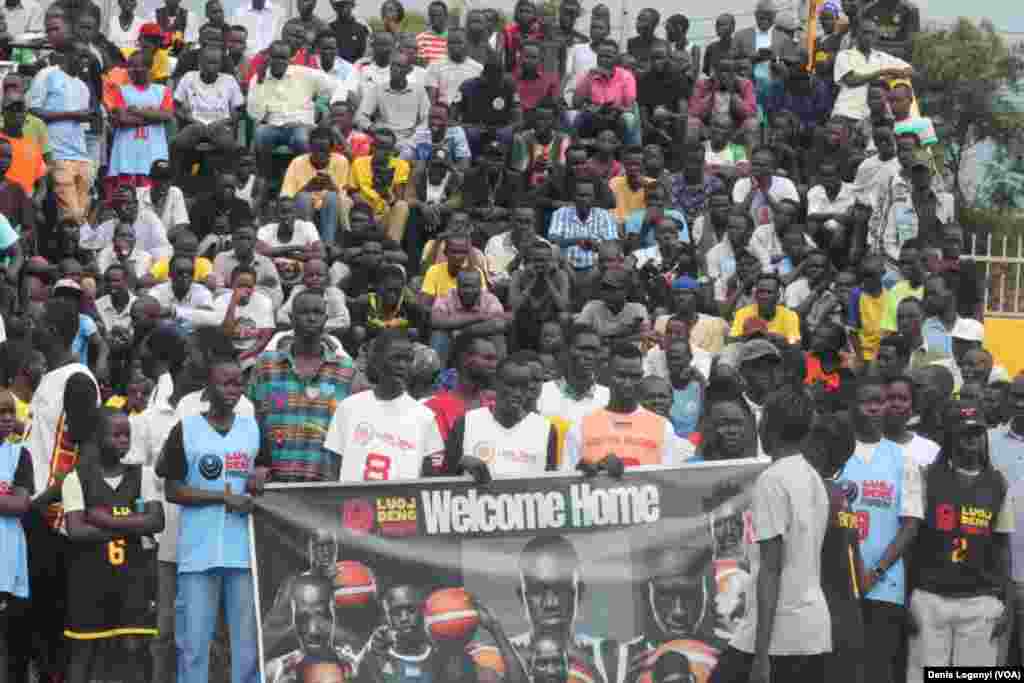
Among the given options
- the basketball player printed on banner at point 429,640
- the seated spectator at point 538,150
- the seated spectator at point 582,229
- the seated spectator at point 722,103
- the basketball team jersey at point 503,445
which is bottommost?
the basketball player printed on banner at point 429,640

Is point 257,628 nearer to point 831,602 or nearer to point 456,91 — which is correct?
point 831,602

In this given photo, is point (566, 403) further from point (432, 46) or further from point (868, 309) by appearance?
point (432, 46)

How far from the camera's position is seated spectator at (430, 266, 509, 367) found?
1723 centimetres

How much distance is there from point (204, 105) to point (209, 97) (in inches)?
3.6

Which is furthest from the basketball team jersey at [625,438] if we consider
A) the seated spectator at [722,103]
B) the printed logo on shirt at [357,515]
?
the seated spectator at [722,103]

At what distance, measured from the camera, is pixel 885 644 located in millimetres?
10664

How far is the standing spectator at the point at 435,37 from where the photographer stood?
2427cm

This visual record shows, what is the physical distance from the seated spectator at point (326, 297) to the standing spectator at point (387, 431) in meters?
5.99

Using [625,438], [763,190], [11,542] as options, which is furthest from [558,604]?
[763,190]

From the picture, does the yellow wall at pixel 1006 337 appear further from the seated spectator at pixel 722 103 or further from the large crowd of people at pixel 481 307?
the seated spectator at pixel 722 103

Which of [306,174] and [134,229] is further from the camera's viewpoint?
[306,174]

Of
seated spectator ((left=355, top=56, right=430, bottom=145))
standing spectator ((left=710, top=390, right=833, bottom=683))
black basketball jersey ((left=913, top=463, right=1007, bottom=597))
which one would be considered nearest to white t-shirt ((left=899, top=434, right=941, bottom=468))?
black basketball jersey ((left=913, top=463, right=1007, bottom=597))

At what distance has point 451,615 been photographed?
10688 millimetres

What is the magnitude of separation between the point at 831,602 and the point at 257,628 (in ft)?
9.07
